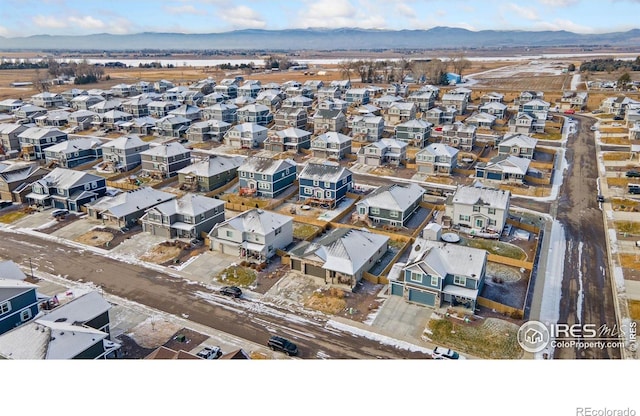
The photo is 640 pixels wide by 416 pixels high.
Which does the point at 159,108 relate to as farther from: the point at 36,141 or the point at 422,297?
the point at 422,297

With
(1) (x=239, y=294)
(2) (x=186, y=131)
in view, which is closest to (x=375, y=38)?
(2) (x=186, y=131)

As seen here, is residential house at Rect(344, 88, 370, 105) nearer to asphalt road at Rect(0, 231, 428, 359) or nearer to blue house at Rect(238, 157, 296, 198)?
blue house at Rect(238, 157, 296, 198)

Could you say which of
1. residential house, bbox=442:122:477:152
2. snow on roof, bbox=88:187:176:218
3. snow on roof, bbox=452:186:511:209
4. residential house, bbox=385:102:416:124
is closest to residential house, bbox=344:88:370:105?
residential house, bbox=385:102:416:124

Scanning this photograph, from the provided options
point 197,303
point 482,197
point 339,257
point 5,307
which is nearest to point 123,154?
point 197,303

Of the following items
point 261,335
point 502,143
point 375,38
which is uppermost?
point 375,38

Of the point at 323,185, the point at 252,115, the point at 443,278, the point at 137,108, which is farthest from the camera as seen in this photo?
the point at 137,108

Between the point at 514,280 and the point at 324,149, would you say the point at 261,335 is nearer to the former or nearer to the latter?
the point at 514,280
